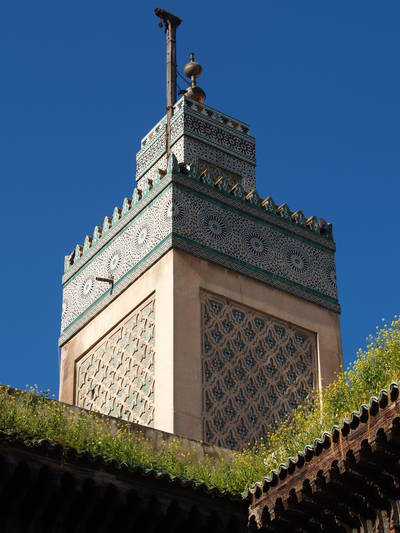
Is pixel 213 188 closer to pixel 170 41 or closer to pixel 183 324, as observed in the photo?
pixel 183 324

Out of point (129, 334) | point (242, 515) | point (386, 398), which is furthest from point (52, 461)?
point (129, 334)

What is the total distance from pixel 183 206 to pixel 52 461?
4.21 metres

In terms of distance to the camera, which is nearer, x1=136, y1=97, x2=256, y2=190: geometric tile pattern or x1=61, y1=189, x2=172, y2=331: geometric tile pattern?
x1=61, y1=189, x2=172, y2=331: geometric tile pattern

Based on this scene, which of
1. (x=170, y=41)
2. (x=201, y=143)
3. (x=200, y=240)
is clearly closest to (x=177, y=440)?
(x=200, y=240)

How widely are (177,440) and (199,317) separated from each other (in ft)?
7.07

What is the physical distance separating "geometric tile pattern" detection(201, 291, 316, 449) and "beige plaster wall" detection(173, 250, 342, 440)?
2.7 inches

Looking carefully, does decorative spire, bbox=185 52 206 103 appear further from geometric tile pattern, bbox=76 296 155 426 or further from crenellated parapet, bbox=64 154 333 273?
geometric tile pattern, bbox=76 296 155 426

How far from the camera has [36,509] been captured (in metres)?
7.15

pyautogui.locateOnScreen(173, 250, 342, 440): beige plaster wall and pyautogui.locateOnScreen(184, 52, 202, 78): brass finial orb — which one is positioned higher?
pyautogui.locateOnScreen(184, 52, 202, 78): brass finial orb

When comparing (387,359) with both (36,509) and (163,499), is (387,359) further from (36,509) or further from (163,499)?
(36,509)

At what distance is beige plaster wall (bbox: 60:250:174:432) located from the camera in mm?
10117

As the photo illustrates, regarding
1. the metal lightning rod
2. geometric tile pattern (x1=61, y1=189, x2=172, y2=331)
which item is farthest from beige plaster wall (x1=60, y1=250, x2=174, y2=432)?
the metal lightning rod

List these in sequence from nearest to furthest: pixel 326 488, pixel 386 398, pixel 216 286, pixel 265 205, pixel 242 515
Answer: pixel 386 398 → pixel 326 488 → pixel 242 515 → pixel 216 286 → pixel 265 205

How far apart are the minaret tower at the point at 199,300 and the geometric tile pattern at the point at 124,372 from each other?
0.01 m
